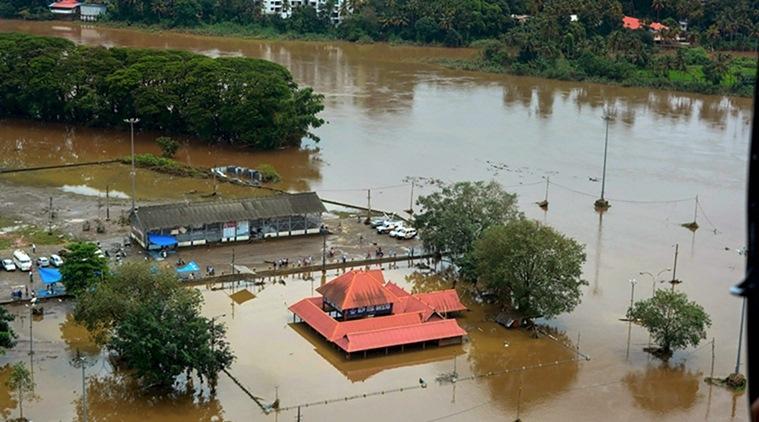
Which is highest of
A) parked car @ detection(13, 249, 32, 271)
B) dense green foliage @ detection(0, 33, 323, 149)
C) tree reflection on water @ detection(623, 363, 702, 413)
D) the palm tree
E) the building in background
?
the palm tree

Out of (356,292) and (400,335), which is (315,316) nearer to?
(356,292)

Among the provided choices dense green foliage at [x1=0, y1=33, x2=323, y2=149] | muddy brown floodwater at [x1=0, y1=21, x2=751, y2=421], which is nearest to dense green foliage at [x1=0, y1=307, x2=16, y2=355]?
muddy brown floodwater at [x1=0, y1=21, x2=751, y2=421]

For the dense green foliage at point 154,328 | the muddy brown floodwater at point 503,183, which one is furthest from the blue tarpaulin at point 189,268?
the dense green foliage at point 154,328

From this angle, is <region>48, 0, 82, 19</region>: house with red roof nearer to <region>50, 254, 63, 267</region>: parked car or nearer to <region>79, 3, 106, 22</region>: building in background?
<region>79, 3, 106, 22</region>: building in background

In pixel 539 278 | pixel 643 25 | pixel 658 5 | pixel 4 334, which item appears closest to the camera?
pixel 4 334

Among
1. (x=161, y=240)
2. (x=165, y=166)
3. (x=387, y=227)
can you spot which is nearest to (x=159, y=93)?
(x=165, y=166)
